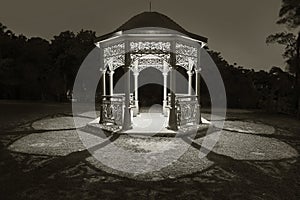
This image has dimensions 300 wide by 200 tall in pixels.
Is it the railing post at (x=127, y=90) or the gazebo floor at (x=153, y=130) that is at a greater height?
the railing post at (x=127, y=90)

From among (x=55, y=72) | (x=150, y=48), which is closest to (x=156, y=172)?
(x=150, y=48)

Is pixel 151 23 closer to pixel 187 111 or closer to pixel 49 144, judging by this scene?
pixel 187 111

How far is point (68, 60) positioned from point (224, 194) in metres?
24.5

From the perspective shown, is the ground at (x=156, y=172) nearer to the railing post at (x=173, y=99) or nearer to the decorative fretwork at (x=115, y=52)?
the railing post at (x=173, y=99)

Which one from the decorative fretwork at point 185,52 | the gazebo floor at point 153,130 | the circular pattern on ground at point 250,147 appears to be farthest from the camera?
the decorative fretwork at point 185,52

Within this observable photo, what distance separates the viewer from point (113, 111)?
9359 mm

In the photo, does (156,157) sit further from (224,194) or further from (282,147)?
(282,147)

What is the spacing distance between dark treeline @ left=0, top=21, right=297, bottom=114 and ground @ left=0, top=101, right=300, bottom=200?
14.4 metres

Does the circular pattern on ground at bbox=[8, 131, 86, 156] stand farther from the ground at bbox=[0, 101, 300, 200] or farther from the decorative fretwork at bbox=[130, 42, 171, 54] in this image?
the decorative fretwork at bbox=[130, 42, 171, 54]

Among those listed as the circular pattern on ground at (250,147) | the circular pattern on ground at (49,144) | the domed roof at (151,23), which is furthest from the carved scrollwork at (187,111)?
the circular pattern on ground at (49,144)

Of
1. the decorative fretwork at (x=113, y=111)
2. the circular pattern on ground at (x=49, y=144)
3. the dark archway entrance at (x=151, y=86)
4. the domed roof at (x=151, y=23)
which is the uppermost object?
the domed roof at (x=151, y=23)

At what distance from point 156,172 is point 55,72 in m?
23.6

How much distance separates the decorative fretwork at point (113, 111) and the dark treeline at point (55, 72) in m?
14.3

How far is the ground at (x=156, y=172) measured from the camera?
3865 mm
